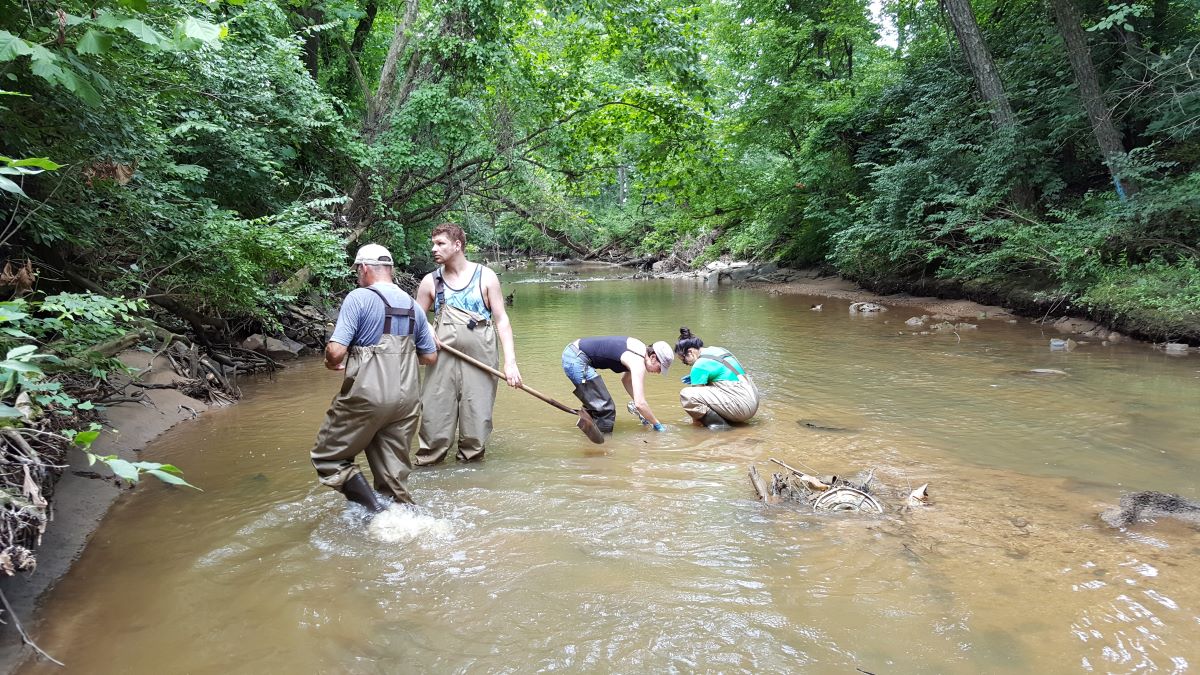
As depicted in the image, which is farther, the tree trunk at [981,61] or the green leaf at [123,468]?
the tree trunk at [981,61]

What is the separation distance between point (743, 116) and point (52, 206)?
2009cm

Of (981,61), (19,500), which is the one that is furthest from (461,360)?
(981,61)

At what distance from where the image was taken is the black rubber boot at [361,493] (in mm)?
4027

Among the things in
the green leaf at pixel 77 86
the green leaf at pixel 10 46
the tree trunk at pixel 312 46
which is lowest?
the green leaf at pixel 77 86

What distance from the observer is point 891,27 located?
23.5 m

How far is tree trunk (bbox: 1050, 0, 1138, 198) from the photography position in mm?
11281

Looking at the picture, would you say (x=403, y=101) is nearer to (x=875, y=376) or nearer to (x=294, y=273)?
(x=294, y=273)

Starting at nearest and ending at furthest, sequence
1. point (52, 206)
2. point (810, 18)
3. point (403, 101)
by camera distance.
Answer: point (52, 206)
point (403, 101)
point (810, 18)

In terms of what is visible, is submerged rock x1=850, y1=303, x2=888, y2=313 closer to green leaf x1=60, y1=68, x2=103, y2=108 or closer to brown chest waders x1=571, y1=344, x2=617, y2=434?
brown chest waders x1=571, y1=344, x2=617, y2=434

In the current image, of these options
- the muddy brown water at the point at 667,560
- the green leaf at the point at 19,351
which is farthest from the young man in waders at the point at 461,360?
the green leaf at the point at 19,351

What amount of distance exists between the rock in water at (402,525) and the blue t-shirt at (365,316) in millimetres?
1049

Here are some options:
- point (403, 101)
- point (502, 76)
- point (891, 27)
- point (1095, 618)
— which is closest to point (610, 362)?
point (1095, 618)

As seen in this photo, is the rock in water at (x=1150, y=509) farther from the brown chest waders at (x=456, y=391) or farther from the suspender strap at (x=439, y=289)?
the suspender strap at (x=439, y=289)

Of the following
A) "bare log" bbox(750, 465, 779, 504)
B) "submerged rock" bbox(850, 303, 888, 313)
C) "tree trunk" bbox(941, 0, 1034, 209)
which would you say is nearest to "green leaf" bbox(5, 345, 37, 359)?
"bare log" bbox(750, 465, 779, 504)
